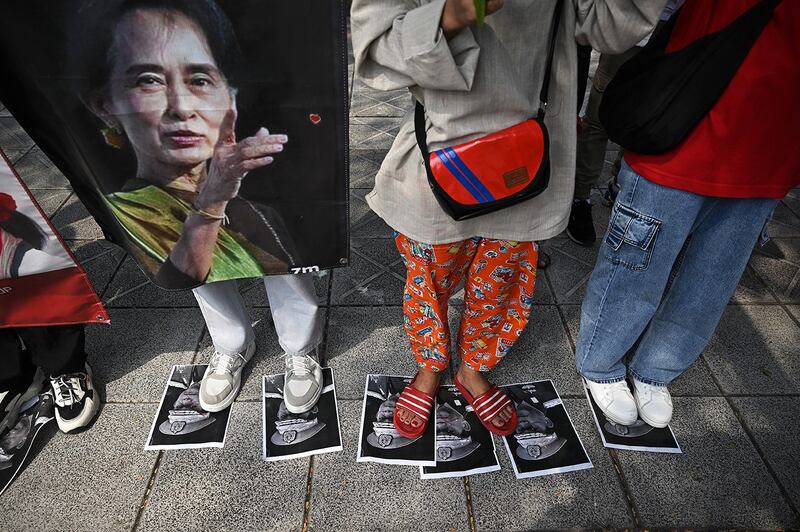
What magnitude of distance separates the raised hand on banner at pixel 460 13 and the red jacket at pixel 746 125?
67 cm

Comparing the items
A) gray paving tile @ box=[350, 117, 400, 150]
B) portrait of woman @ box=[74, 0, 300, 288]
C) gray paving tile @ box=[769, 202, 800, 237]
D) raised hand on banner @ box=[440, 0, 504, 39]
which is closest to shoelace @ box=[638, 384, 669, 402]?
portrait of woman @ box=[74, 0, 300, 288]

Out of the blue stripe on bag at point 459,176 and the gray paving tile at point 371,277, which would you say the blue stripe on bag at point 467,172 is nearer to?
the blue stripe on bag at point 459,176

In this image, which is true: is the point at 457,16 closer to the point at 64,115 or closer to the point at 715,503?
the point at 64,115

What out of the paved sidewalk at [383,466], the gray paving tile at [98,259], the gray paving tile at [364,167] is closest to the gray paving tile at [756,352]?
the paved sidewalk at [383,466]

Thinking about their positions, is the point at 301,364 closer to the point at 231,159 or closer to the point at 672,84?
the point at 231,159

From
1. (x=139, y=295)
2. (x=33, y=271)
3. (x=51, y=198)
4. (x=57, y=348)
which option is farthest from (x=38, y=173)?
(x=33, y=271)

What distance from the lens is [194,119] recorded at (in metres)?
1.50

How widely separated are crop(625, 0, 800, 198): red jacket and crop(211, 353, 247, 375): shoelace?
1825 millimetres

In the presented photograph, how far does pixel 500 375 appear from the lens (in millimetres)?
2340

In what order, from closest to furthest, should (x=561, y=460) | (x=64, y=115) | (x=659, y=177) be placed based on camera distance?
1. (x=64, y=115)
2. (x=659, y=177)
3. (x=561, y=460)

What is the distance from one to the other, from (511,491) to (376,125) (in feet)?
11.5

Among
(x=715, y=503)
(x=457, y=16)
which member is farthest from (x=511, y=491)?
(x=457, y=16)

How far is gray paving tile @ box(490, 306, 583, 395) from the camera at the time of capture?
2.32 m

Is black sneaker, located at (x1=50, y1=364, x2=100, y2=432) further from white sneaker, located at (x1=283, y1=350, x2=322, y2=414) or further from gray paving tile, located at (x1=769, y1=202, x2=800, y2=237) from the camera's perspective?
gray paving tile, located at (x1=769, y1=202, x2=800, y2=237)
